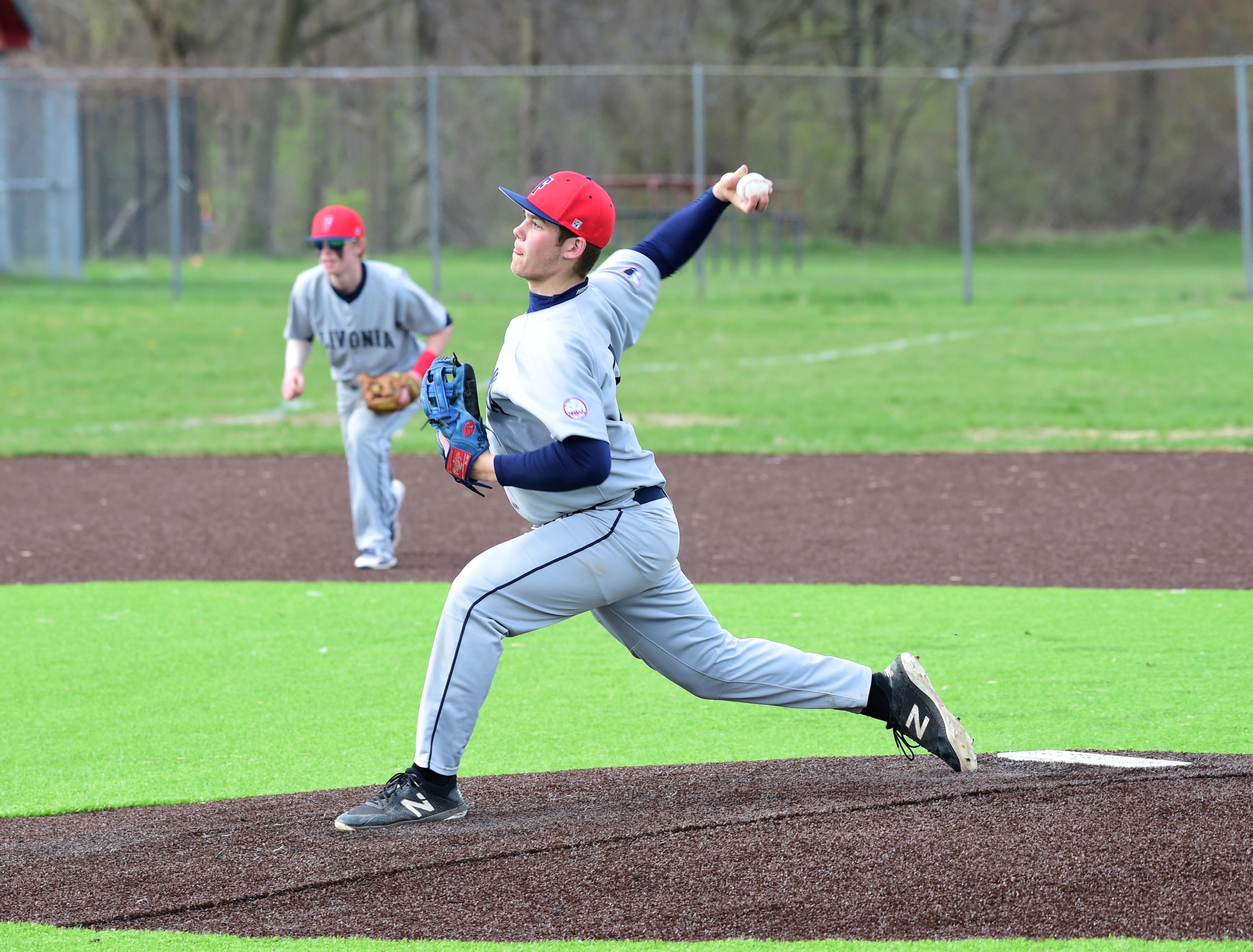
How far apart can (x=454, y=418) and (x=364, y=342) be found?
4706 mm

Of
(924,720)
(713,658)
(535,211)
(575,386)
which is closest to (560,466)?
(575,386)

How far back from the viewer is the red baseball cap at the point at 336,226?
28.5 ft

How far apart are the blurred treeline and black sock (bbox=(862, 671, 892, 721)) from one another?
82.0 feet

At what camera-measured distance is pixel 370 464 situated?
29.0ft

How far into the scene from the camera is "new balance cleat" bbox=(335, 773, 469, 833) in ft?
14.6

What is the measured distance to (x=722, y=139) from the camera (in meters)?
33.5

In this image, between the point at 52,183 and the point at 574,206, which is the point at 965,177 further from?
the point at 574,206

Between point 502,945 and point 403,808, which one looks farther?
point 403,808

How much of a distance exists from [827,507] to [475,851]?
22.8 ft

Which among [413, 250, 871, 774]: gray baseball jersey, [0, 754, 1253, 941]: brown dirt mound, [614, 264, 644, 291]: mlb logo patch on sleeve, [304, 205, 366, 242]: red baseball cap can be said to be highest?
[304, 205, 366, 242]: red baseball cap

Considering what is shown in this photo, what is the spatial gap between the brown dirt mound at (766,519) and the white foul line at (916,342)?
4889 millimetres

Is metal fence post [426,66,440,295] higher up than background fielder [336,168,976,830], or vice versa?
metal fence post [426,66,440,295]

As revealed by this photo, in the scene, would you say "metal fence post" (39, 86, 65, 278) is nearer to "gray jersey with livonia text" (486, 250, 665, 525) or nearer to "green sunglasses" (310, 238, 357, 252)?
"green sunglasses" (310, 238, 357, 252)

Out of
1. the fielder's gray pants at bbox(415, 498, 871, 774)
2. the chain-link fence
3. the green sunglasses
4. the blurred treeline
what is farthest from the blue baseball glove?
the blurred treeline
